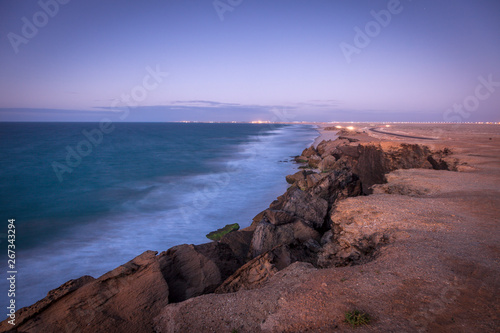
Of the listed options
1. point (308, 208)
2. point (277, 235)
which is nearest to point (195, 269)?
point (277, 235)

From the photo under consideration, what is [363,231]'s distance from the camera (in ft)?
24.5

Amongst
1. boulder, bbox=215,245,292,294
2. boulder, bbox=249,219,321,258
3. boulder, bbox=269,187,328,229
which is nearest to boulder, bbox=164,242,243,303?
boulder, bbox=215,245,292,294

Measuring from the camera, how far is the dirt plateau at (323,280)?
14.2 feet

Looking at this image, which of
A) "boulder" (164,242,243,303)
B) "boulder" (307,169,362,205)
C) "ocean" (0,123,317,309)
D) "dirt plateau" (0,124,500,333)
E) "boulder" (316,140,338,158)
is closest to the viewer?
"dirt plateau" (0,124,500,333)

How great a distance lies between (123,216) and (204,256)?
12672mm

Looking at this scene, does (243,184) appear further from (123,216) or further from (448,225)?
(448,225)

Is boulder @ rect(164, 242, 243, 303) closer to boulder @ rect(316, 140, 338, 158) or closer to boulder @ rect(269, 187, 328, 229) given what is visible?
boulder @ rect(269, 187, 328, 229)

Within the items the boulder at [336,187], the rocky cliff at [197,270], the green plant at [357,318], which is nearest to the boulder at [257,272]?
the rocky cliff at [197,270]

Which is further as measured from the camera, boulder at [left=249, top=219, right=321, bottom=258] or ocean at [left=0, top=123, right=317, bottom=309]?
ocean at [left=0, top=123, right=317, bottom=309]

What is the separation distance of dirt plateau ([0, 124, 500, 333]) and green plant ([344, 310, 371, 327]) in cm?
8

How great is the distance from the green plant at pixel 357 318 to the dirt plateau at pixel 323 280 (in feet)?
0.26

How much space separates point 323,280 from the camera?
17.5ft

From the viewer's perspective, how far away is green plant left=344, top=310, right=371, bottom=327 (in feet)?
13.2

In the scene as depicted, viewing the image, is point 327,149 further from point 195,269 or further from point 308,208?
point 195,269
